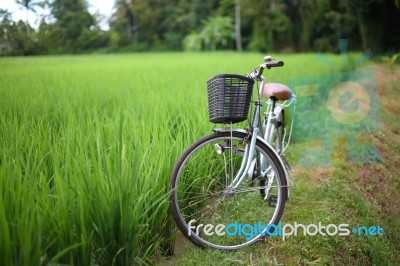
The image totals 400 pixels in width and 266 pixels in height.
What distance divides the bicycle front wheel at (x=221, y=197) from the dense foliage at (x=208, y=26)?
1758mm

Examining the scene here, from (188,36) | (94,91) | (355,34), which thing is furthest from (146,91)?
(188,36)

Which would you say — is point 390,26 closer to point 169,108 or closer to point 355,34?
point 355,34

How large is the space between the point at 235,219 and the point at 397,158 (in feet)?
6.89

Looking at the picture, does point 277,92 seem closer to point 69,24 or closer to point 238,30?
point 69,24

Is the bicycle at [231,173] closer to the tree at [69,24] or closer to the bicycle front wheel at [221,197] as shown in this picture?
the bicycle front wheel at [221,197]

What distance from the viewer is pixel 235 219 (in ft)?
6.51

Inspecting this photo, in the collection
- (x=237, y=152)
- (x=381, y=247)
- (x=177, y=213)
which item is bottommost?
(x=381, y=247)

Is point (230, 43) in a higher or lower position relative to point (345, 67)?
higher

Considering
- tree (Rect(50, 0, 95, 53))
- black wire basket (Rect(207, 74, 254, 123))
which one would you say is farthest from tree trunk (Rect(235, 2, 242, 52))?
black wire basket (Rect(207, 74, 254, 123))

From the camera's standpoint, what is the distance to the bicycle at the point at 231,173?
1619 mm

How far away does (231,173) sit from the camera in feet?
6.26

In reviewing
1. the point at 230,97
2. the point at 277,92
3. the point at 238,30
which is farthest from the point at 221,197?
the point at 238,30

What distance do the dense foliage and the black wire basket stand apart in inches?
68.8

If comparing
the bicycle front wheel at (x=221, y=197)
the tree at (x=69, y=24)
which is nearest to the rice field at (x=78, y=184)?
the bicycle front wheel at (x=221, y=197)
